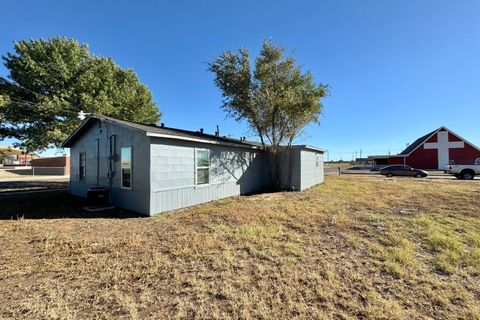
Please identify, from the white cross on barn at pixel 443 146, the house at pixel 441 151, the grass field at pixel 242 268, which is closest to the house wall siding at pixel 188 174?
the grass field at pixel 242 268

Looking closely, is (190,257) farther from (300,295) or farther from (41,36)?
(41,36)

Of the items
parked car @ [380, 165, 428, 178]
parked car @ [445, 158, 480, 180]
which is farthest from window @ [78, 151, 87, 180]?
parked car @ [445, 158, 480, 180]

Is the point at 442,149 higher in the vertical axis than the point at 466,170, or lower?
higher

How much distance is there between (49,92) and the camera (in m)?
15.6

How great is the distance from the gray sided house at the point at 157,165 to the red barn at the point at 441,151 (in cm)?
3056

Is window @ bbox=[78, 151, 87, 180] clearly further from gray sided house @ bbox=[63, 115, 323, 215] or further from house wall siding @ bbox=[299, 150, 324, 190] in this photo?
house wall siding @ bbox=[299, 150, 324, 190]

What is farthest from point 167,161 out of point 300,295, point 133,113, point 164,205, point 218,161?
A: point 133,113

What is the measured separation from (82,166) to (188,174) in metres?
6.19

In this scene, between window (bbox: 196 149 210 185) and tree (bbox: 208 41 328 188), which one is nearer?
window (bbox: 196 149 210 185)

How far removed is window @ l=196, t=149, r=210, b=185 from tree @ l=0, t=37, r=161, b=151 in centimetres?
998

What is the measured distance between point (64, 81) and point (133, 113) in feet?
15.4

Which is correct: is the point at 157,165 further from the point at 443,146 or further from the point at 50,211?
the point at 443,146

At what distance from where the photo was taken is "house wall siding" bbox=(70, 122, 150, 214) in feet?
25.9

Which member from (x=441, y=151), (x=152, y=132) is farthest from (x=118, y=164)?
(x=441, y=151)
